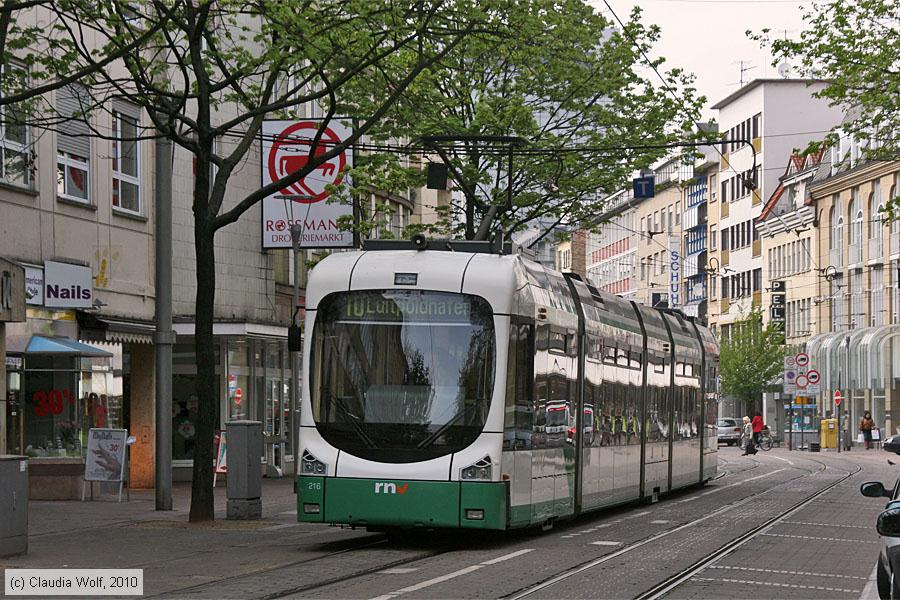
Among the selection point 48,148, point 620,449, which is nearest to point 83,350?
point 48,148

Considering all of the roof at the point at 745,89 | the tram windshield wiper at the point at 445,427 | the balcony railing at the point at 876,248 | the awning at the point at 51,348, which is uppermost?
the roof at the point at 745,89

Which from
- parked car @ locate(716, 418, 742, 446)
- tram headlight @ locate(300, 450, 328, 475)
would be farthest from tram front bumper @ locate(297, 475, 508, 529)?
parked car @ locate(716, 418, 742, 446)

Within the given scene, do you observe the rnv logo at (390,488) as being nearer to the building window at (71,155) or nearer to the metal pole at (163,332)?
the metal pole at (163,332)

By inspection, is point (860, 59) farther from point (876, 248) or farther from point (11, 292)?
point (876, 248)

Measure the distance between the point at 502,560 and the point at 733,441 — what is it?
74025 mm

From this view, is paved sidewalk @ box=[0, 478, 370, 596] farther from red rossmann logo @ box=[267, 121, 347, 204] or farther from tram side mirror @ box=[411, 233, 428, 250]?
red rossmann logo @ box=[267, 121, 347, 204]

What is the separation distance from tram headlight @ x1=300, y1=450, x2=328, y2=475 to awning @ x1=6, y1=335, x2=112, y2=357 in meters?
10.6

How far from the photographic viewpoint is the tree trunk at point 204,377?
73.8 ft

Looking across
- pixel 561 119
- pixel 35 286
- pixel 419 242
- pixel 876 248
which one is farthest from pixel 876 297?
pixel 419 242

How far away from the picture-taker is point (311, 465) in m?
18.2

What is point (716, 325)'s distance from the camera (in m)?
111

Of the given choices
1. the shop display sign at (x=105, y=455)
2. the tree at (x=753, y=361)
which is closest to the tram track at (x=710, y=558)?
the shop display sign at (x=105, y=455)

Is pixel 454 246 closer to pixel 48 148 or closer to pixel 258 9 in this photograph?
pixel 258 9

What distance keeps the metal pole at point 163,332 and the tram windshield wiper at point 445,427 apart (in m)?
7.91
